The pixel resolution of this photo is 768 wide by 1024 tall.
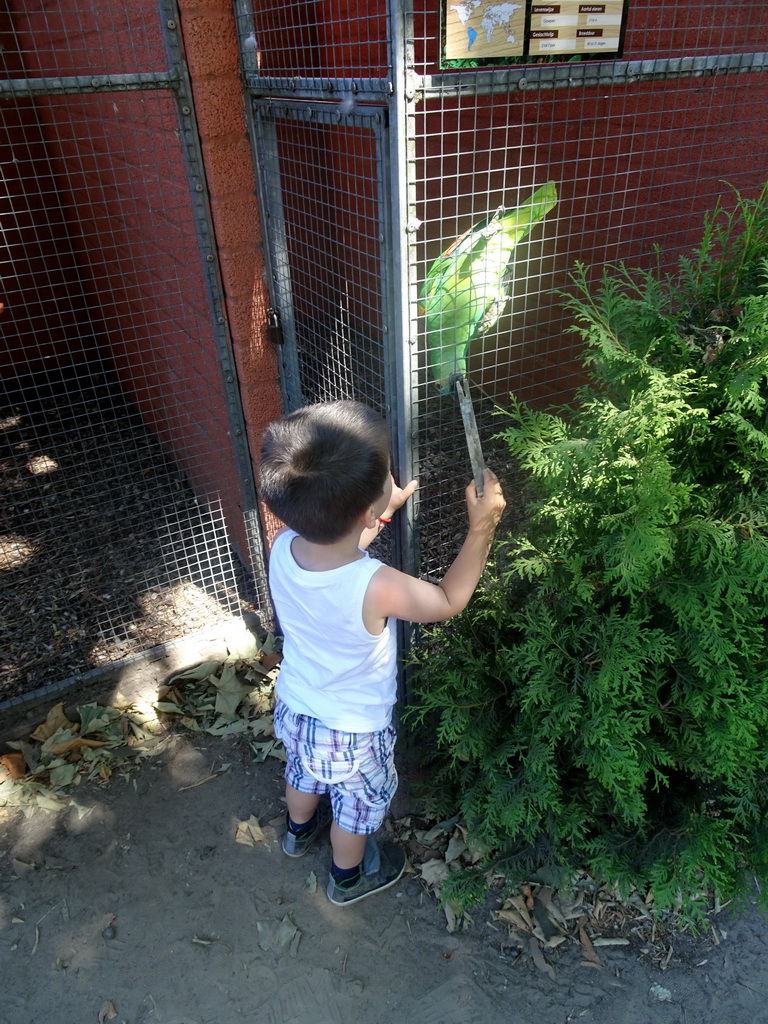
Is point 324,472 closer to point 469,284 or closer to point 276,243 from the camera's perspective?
point 469,284

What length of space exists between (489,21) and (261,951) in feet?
8.78

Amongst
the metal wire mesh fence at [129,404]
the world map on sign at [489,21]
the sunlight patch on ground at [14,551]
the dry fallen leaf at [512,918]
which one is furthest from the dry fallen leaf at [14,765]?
the world map on sign at [489,21]

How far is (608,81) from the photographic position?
6.61 feet

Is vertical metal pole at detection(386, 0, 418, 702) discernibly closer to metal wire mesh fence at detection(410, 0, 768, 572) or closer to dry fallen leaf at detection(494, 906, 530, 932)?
metal wire mesh fence at detection(410, 0, 768, 572)

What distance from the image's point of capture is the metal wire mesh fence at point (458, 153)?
1.84 metres

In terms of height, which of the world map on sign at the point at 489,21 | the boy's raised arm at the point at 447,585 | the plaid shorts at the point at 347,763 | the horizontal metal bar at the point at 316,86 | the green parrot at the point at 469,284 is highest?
the world map on sign at the point at 489,21


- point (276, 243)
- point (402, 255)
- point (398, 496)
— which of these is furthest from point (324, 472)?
point (276, 243)

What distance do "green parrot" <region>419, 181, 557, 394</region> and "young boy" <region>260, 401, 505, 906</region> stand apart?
358mm

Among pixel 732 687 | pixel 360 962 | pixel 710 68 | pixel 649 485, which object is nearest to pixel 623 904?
pixel 360 962

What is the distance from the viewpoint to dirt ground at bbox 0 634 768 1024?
2137 mm

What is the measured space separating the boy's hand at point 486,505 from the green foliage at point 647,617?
4.8 inches

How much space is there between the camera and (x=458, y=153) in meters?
1.91

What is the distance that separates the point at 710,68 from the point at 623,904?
258cm

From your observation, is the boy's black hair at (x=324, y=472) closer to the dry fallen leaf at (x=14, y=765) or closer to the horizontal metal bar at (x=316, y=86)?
the horizontal metal bar at (x=316, y=86)
